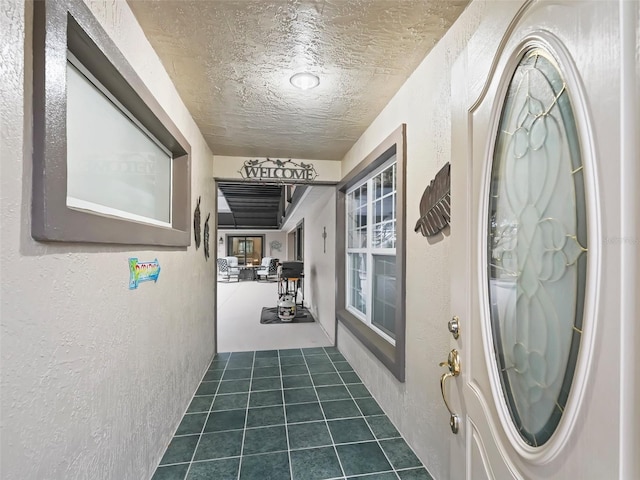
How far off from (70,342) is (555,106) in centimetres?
145

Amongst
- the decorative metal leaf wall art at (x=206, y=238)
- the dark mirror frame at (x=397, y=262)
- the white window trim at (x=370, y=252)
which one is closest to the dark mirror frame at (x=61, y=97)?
the dark mirror frame at (x=397, y=262)

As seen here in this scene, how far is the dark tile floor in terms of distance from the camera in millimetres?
1661

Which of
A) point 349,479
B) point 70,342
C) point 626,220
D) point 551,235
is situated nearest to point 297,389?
point 349,479

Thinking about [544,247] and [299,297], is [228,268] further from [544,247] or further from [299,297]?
[544,247]

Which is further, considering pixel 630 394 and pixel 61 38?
pixel 61 38

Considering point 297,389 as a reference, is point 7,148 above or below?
above

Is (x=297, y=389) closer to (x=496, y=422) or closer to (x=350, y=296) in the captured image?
(x=350, y=296)

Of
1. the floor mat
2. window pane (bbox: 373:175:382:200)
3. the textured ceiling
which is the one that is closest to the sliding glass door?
the floor mat

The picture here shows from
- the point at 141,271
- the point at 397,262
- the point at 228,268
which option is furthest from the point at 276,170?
the point at 228,268

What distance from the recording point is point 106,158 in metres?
1.26

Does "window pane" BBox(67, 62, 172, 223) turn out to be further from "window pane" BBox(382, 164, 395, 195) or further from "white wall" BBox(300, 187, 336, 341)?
"white wall" BBox(300, 187, 336, 341)

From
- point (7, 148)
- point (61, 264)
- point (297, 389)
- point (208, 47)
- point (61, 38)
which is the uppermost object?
point (208, 47)

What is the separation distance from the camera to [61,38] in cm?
83

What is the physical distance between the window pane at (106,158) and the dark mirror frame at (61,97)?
0.09 metres
